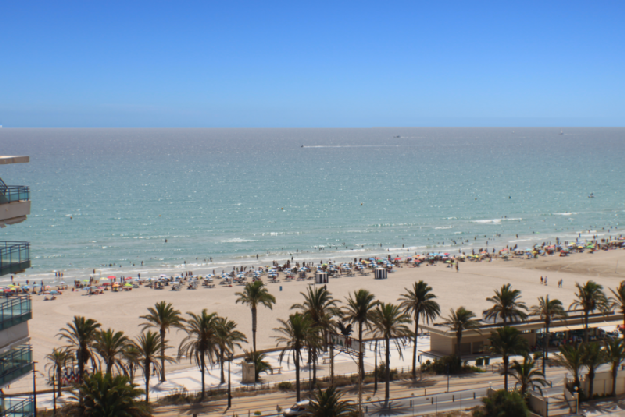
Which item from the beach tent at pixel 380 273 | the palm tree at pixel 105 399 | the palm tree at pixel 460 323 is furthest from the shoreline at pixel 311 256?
the palm tree at pixel 105 399

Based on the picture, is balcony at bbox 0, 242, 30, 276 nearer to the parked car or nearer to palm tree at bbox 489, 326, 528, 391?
the parked car

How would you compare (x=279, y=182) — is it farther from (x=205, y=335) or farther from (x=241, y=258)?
(x=205, y=335)

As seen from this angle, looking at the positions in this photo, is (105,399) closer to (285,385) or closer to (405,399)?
(285,385)

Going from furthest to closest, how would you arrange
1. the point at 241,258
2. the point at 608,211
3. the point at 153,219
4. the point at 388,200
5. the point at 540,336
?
the point at 388,200, the point at 608,211, the point at 153,219, the point at 241,258, the point at 540,336

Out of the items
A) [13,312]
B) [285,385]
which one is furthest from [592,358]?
[13,312]

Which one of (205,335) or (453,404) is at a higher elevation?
(205,335)

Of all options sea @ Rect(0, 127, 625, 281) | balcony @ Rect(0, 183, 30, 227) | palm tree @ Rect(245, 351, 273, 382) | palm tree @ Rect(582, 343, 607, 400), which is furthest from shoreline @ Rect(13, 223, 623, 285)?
balcony @ Rect(0, 183, 30, 227)

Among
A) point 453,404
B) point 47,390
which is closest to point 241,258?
point 47,390
